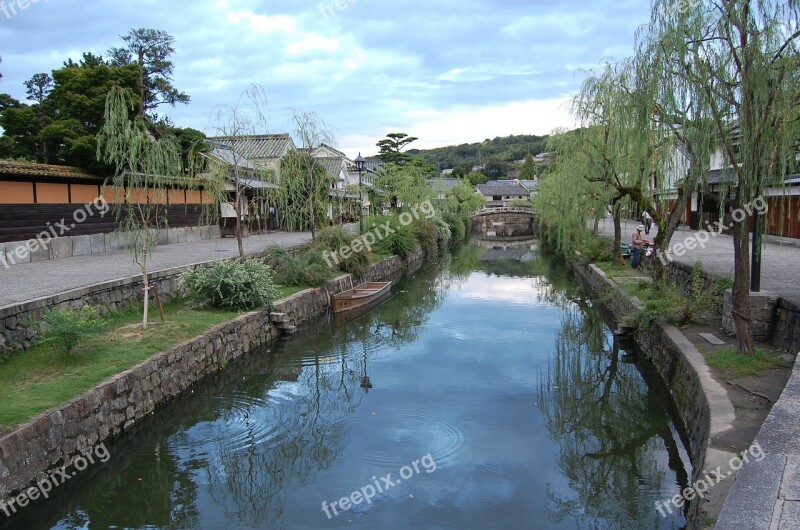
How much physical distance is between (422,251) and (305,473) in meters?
23.2

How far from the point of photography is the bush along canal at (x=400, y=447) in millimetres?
5949

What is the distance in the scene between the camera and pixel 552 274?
79.0ft

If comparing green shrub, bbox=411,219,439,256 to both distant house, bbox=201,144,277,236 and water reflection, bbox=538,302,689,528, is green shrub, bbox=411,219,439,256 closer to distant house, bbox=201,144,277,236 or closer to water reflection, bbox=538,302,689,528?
distant house, bbox=201,144,277,236

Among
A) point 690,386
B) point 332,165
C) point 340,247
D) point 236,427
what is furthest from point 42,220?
point 332,165

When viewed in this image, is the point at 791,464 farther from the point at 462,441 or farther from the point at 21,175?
the point at 21,175

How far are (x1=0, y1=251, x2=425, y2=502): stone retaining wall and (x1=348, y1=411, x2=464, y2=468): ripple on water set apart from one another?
9.22 ft

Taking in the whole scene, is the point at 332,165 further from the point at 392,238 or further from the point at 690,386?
the point at 690,386

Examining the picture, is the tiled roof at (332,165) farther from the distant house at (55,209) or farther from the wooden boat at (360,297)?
the distant house at (55,209)

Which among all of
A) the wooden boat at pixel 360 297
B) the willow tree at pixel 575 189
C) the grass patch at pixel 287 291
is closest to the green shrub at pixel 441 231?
the willow tree at pixel 575 189

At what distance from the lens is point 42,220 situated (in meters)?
15.2

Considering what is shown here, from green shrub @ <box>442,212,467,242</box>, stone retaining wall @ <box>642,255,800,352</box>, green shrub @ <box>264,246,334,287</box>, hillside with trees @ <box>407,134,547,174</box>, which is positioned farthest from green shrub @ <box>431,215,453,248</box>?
hillside with trees @ <box>407,134,547,174</box>

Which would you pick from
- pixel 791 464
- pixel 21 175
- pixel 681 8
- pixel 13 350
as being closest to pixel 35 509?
pixel 13 350

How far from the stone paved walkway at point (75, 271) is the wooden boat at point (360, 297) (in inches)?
153

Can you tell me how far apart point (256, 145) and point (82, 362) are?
1286 centimetres
